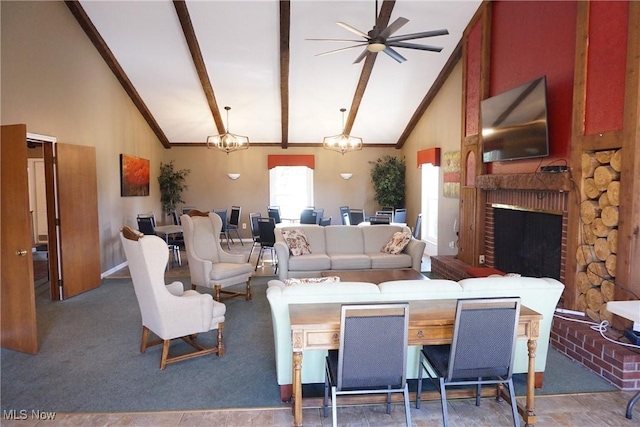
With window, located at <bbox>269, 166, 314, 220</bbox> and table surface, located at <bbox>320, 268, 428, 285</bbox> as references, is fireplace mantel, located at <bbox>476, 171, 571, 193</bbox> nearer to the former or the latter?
table surface, located at <bbox>320, 268, 428, 285</bbox>

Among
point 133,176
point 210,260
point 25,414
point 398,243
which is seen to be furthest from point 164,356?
point 133,176

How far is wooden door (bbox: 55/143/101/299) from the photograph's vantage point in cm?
498

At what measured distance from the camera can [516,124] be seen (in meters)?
4.42

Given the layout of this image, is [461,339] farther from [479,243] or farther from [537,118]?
[479,243]

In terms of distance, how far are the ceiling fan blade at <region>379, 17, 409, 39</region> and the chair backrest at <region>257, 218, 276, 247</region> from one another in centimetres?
324

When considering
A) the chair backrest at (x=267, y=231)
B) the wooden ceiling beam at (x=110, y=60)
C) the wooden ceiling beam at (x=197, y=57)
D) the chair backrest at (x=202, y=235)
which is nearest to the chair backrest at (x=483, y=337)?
the chair backrest at (x=202, y=235)

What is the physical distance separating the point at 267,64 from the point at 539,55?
4.11m

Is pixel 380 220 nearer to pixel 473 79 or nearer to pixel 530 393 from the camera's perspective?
pixel 473 79

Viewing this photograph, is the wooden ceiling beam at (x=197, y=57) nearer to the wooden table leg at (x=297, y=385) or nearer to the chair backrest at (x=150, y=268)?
the chair backrest at (x=150, y=268)

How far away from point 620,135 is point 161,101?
7.32 m

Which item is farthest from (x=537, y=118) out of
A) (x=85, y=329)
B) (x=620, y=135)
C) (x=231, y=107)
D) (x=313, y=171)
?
(x=313, y=171)

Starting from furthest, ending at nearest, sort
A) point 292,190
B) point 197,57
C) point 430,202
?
1. point 292,190
2. point 430,202
3. point 197,57

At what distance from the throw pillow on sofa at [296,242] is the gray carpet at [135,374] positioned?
1397 mm

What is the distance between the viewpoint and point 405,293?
2.60 meters
